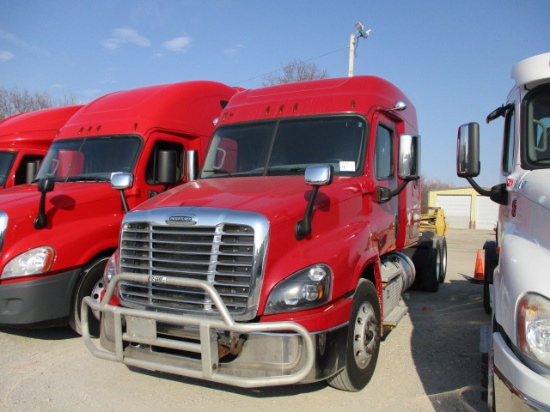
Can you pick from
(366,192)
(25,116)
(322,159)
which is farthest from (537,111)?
(25,116)

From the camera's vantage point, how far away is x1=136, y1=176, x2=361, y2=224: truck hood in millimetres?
3599

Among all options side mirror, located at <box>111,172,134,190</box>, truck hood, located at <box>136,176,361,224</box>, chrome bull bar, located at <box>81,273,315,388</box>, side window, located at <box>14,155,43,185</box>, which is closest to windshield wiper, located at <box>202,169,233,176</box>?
truck hood, located at <box>136,176,361,224</box>

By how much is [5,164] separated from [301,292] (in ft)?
24.4

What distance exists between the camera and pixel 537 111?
155 inches

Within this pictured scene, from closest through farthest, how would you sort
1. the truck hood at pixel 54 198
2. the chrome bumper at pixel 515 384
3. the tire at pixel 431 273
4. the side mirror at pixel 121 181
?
the chrome bumper at pixel 515 384 → the side mirror at pixel 121 181 → the truck hood at pixel 54 198 → the tire at pixel 431 273

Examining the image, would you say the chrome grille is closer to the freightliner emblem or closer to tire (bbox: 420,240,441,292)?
the freightliner emblem

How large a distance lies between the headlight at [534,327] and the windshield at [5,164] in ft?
28.3

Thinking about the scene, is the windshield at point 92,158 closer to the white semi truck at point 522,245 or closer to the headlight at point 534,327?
the white semi truck at point 522,245

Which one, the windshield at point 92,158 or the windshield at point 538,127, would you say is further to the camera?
the windshield at point 92,158

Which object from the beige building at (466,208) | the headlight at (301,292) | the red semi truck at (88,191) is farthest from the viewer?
the beige building at (466,208)

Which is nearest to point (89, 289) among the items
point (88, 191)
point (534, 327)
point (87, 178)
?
point (88, 191)

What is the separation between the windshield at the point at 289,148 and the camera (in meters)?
4.71

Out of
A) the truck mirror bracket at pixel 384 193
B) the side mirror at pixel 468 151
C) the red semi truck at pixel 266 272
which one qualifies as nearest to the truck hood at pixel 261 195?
the red semi truck at pixel 266 272

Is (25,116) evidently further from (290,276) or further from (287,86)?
(290,276)
